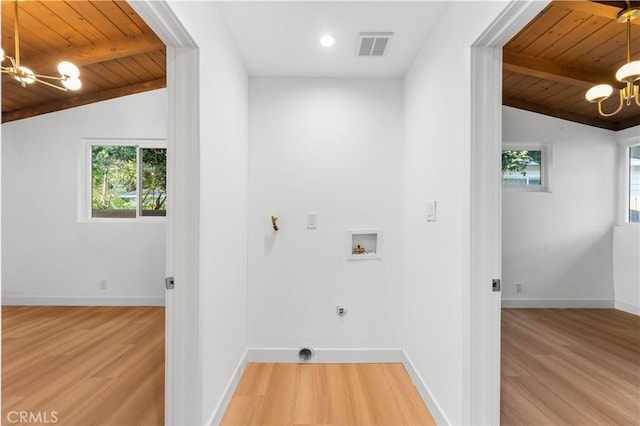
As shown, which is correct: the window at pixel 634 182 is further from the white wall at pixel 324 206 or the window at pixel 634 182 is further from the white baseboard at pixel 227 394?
the white baseboard at pixel 227 394

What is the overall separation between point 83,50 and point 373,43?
9.06 feet

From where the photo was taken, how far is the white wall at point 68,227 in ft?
14.8

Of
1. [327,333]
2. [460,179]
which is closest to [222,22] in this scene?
[460,179]

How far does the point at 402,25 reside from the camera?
228 cm

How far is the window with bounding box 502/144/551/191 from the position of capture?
4723 millimetres

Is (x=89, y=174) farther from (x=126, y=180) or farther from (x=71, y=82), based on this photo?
(x=71, y=82)

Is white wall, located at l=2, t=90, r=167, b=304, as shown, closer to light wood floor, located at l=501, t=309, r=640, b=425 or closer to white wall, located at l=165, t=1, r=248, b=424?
white wall, located at l=165, t=1, r=248, b=424

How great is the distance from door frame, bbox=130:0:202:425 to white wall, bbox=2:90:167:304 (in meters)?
2.99

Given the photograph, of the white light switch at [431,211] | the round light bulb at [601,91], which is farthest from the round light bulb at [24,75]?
the round light bulb at [601,91]

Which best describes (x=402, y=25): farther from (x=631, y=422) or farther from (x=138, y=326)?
(x=138, y=326)

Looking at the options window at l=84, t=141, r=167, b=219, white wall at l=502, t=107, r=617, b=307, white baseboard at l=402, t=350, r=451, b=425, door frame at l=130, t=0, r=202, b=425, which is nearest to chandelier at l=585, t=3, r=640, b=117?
white wall at l=502, t=107, r=617, b=307

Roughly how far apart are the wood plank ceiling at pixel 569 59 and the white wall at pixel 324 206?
1238mm

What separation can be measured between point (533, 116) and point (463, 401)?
13.6 ft

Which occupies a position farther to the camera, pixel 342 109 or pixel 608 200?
pixel 608 200
